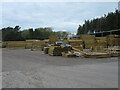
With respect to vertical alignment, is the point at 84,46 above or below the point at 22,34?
below

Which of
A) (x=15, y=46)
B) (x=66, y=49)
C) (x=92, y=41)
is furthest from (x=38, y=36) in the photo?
(x=66, y=49)

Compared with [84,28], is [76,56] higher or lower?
lower

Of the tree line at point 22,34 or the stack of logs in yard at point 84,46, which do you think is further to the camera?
the tree line at point 22,34

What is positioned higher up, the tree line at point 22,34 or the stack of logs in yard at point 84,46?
the tree line at point 22,34

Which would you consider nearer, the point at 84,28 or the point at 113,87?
the point at 113,87

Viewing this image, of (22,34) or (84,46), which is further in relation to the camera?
(22,34)

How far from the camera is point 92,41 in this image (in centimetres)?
3006

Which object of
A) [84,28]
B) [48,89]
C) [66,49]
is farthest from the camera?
[84,28]

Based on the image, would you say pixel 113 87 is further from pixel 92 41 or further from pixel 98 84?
pixel 92 41

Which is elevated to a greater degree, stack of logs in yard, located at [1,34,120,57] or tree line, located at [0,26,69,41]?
tree line, located at [0,26,69,41]

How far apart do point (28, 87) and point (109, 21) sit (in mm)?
73527

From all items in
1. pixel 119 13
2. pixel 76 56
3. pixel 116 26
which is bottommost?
pixel 76 56

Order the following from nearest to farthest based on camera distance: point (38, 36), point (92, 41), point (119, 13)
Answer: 1. point (92, 41)
2. point (119, 13)
3. point (38, 36)

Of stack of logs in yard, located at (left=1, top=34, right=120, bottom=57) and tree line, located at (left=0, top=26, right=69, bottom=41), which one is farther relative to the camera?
tree line, located at (left=0, top=26, right=69, bottom=41)
